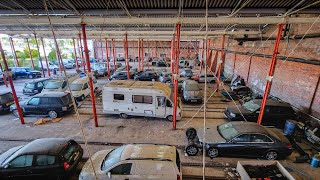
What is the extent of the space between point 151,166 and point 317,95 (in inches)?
369

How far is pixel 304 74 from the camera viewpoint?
394 inches

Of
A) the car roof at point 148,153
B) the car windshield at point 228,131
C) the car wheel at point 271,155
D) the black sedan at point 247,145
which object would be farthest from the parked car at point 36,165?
the car wheel at point 271,155

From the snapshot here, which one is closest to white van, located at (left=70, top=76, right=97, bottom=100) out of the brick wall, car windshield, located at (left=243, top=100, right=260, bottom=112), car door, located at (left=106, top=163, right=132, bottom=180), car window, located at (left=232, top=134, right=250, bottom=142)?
car door, located at (left=106, top=163, right=132, bottom=180)

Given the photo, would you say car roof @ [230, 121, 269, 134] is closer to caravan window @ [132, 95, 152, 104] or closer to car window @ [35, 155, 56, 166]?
caravan window @ [132, 95, 152, 104]

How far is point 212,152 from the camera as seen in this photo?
7352 mm

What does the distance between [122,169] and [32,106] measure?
28.7 ft

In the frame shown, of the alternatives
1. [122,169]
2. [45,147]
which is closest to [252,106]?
[122,169]

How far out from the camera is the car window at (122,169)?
5160mm

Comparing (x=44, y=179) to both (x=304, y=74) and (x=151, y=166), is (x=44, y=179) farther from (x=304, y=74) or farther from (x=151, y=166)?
(x=304, y=74)

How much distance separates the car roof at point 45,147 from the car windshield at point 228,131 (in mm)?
6138

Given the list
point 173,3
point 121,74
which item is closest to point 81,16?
point 173,3

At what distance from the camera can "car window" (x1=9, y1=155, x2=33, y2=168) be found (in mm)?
5656

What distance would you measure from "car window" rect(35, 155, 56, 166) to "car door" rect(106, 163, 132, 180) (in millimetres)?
2040

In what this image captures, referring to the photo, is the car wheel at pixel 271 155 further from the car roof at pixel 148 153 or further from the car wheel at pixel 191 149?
the car roof at pixel 148 153
